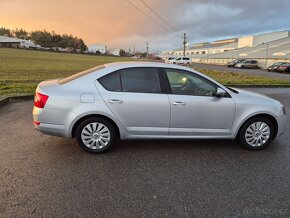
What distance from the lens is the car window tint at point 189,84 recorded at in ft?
13.1

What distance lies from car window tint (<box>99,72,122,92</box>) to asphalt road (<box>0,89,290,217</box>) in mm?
1087

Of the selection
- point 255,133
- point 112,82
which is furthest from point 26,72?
point 255,133

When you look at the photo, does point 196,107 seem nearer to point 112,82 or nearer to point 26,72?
point 112,82

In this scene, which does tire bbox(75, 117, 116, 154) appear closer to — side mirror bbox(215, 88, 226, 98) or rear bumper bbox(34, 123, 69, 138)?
rear bumper bbox(34, 123, 69, 138)

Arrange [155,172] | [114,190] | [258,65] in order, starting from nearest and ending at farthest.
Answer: [114,190]
[155,172]
[258,65]

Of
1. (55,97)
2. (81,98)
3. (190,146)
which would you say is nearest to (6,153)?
(55,97)

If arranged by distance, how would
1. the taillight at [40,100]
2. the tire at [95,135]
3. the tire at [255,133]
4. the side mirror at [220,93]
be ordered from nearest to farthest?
the taillight at [40,100], the tire at [95,135], the side mirror at [220,93], the tire at [255,133]

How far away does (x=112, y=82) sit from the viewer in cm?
383

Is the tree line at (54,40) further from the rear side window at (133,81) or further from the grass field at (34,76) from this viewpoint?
the rear side window at (133,81)

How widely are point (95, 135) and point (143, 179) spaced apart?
3.83 ft

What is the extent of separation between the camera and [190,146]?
4.30 meters

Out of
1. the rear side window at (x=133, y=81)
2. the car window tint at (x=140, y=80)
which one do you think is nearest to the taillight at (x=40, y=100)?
the rear side window at (x=133, y=81)

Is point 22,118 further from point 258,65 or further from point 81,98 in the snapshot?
point 258,65

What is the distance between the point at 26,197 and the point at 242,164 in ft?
10.1
